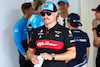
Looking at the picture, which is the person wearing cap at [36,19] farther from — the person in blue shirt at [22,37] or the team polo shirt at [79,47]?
the team polo shirt at [79,47]

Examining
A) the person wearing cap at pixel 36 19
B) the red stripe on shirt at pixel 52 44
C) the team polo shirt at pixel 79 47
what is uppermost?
the person wearing cap at pixel 36 19

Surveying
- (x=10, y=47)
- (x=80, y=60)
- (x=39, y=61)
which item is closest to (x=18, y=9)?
(x=10, y=47)

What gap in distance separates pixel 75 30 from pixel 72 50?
61cm

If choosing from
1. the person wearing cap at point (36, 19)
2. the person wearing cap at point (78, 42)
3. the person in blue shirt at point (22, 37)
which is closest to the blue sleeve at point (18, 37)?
the person in blue shirt at point (22, 37)

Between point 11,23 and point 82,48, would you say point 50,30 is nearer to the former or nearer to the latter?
point 82,48

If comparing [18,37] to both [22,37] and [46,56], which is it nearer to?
[22,37]

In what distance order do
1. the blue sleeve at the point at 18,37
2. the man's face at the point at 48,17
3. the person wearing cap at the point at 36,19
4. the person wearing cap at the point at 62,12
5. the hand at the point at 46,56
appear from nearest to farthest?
the hand at the point at 46,56
the man's face at the point at 48,17
the person wearing cap at the point at 36,19
the blue sleeve at the point at 18,37
the person wearing cap at the point at 62,12

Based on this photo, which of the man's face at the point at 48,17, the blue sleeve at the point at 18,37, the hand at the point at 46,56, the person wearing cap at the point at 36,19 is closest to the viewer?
the hand at the point at 46,56

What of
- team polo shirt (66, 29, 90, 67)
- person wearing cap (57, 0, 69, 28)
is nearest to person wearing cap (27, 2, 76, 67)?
team polo shirt (66, 29, 90, 67)

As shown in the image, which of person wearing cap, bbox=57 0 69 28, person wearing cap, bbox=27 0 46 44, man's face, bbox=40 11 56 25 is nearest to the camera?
man's face, bbox=40 11 56 25

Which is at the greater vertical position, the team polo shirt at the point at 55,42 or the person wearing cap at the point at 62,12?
the person wearing cap at the point at 62,12

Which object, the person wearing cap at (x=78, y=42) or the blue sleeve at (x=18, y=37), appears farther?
the blue sleeve at (x=18, y=37)

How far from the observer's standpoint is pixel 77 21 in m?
2.05

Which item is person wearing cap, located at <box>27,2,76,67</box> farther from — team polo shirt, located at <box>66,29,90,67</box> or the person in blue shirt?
the person in blue shirt
